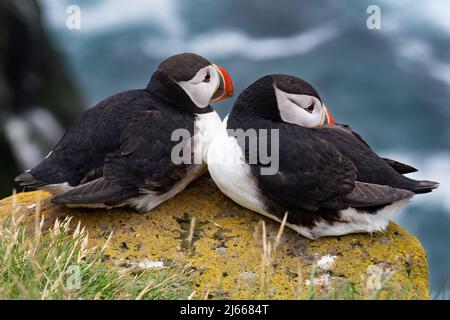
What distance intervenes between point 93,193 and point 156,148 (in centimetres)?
50

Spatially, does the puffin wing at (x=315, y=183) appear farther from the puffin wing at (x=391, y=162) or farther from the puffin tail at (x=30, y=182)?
the puffin tail at (x=30, y=182)

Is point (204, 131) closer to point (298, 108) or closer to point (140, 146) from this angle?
point (140, 146)

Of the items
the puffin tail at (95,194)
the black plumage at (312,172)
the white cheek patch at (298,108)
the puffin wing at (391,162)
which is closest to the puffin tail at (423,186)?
the black plumage at (312,172)

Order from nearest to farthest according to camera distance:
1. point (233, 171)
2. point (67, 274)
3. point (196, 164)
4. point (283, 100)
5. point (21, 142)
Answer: point (67, 274) < point (233, 171) < point (283, 100) < point (196, 164) < point (21, 142)

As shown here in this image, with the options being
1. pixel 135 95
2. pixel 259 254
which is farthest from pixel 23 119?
pixel 259 254

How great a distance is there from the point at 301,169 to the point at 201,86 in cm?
98

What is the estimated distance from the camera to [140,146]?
502 centimetres

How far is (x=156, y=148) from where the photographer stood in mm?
5027

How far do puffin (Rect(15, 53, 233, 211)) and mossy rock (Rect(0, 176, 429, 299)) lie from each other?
15cm

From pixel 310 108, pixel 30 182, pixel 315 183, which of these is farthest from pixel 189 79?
pixel 30 182

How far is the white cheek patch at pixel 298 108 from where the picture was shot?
5.07 metres

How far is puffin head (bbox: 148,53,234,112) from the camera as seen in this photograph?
5258 mm

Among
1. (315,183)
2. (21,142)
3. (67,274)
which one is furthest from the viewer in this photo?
(21,142)

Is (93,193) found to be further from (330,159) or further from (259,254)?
(330,159)
